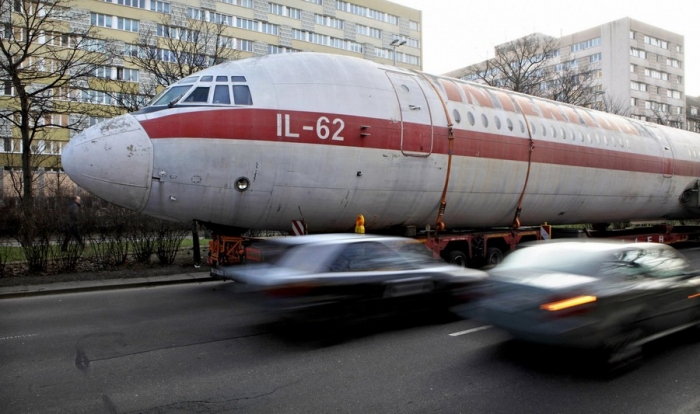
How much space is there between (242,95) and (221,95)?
0.41m

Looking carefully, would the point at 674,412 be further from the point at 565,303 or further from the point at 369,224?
the point at 369,224

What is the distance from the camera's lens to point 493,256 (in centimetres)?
1238

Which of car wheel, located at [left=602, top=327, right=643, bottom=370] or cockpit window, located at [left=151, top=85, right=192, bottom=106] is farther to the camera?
cockpit window, located at [left=151, top=85, right=192, bottom=106]

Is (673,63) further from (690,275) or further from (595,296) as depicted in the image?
(595,296)

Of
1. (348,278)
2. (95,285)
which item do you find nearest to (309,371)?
(348,278)

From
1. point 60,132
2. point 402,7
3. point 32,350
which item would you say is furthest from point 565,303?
point 402,7

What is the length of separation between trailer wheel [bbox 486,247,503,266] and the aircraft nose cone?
324 inches

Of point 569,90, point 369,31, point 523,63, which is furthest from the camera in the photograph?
point 369,31

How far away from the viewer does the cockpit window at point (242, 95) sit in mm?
9328

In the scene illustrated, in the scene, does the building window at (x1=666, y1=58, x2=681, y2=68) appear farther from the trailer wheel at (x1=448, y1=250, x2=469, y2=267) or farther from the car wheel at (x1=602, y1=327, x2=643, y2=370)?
the car wheel at (x1=602, y1=327, x2=643, y2=370)

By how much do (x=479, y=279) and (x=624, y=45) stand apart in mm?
79001

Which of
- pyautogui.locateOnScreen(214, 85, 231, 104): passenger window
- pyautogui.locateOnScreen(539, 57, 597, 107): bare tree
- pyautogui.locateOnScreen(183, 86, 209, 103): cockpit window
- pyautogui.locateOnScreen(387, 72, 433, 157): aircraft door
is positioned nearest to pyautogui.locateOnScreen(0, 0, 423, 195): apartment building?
pyautogui.locateOnScreen(539, 57, 597, 107): bare tree

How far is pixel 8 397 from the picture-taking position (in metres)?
4.77

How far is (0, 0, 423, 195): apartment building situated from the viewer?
4503 centimetres
